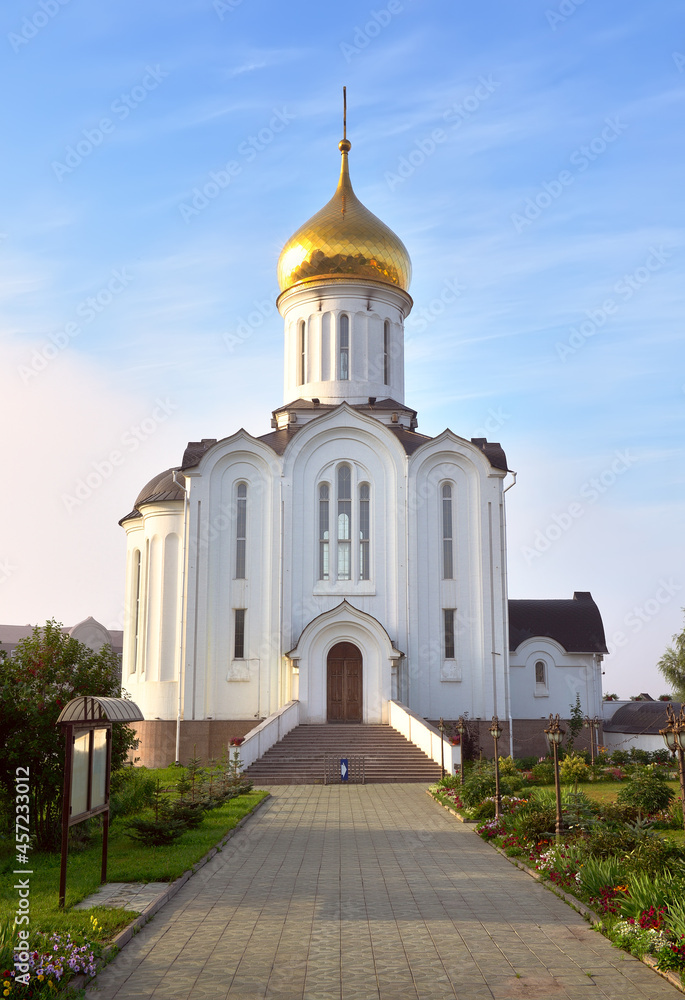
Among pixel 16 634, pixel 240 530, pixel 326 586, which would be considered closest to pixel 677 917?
pixel 326 586

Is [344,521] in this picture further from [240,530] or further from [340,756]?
[340,756]

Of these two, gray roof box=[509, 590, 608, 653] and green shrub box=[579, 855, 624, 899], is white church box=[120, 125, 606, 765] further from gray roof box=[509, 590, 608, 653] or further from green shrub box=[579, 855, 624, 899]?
green shrub box=[579, 855, 624, 899]

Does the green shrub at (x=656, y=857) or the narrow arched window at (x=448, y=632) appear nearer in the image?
the green shrub at (x=656, y=857)

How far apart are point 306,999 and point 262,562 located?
19.8 metres

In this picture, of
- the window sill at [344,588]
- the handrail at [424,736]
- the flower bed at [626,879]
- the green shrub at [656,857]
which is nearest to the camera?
the flower bed at [626,879]

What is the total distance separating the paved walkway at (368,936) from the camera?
615cm

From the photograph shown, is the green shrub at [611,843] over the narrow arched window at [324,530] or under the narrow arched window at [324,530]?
under

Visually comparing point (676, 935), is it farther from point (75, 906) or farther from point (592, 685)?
point (592, 685)

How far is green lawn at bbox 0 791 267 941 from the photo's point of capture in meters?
7.55

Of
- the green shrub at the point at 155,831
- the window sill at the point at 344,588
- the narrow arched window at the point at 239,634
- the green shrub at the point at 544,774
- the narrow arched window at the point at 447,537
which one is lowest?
the green shrub at the point at 544,774

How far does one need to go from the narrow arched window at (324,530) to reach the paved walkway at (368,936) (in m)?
13.9

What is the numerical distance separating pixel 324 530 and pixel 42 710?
49.6 ft

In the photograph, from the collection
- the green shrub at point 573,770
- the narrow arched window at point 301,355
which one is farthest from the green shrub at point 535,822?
the narrow arched window at point 301,355

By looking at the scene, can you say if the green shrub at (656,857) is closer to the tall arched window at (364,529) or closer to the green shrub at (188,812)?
the green shrub at (188,812)
